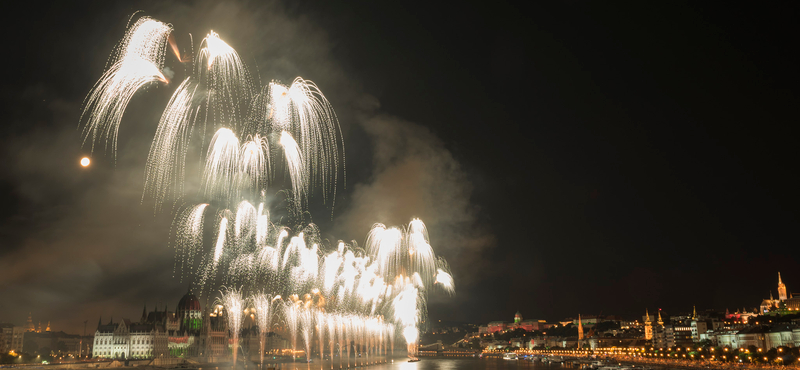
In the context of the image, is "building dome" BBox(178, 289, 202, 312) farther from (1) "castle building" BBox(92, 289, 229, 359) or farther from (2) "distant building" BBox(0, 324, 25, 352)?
(2) "distant building" BBox(0, 324, 25, 352)

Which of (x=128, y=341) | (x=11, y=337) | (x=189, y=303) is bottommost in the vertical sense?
(x=128, y=341)

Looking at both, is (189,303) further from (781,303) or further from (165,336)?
(781,303)

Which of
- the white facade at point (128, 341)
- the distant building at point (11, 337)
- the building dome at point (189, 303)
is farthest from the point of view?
the building dome at point (189, 303)

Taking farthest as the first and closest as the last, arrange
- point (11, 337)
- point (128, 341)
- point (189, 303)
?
1. point (189, 303)
2. point (128, 341)
3. point (11, 337)

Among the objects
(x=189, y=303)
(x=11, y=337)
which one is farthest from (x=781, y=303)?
(x=11, y=337)

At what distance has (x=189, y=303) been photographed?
418 feet

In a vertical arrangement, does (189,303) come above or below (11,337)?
above

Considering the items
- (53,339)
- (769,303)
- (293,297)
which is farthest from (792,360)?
(53,339)

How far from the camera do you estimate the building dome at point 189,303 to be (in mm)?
126500

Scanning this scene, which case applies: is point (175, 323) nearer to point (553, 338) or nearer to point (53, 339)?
point (53, 339)

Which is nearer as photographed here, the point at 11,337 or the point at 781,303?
the point at 11,337

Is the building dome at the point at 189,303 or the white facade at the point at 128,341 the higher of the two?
the building dome at the point at 189,303

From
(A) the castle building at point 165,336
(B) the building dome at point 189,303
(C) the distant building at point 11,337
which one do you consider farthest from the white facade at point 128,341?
(C) the distant building at point 11,337

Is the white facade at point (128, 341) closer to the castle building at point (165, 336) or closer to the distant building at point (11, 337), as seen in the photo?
the castle building at point (165, 336)
